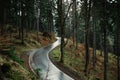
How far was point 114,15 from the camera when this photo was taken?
29.1 metres

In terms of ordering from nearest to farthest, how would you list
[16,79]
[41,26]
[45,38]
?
[16,79] → [45,38] → [41,26]

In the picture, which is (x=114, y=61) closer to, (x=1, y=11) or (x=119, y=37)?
(x=119, y=37)

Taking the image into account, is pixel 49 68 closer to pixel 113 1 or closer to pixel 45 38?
pixel 113 1

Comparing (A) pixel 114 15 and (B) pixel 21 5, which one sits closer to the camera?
(A) pixel 114 15

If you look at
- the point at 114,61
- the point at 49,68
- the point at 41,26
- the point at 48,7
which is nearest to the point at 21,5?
the point at 49,68

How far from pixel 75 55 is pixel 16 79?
30.4 m

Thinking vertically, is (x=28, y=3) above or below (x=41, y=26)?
above

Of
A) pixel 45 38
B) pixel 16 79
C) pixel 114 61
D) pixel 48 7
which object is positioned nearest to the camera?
pixel 16 79

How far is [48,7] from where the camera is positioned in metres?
76.4

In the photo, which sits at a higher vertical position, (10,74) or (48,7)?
(48,7)

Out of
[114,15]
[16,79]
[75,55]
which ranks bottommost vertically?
[75,55]

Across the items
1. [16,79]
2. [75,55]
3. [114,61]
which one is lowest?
[114,61]

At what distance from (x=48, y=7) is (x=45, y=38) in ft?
45.0

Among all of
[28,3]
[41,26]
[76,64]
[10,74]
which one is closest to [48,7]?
[41,26]
